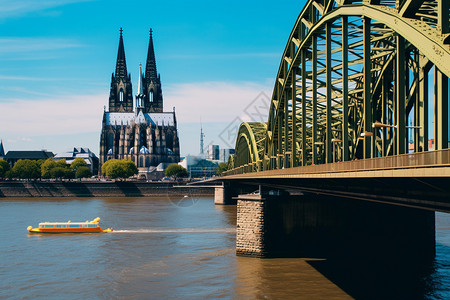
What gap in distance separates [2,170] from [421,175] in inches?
6790

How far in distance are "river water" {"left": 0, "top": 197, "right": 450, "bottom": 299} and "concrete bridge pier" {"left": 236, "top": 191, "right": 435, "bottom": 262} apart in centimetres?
170

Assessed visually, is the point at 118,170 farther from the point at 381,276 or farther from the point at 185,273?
the point at 381,276

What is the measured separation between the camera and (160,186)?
146 m

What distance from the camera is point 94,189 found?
5610 inches

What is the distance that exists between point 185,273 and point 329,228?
40.3 ft

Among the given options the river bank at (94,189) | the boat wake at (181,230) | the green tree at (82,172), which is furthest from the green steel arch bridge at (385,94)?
the green tree at (82,172)

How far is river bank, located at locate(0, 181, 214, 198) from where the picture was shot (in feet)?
454

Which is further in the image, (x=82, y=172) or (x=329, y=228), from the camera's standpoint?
(x=82, y=172)

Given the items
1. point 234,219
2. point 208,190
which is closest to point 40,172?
point 208,190

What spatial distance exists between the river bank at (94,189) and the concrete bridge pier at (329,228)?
9498 cm

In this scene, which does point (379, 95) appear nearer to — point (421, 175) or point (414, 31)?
point (414, 31)

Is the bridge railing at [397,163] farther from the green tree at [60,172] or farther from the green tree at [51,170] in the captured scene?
the green tree at [51,170]

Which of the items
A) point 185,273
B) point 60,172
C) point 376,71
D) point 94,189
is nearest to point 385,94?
point 376,71

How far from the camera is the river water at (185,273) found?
106 feet
